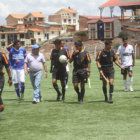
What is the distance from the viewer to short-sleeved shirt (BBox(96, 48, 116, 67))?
1162cm

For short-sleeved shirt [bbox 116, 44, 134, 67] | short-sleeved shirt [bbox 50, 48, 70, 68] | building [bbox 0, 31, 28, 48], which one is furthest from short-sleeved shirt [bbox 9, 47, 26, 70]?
building [bbox 0, 31, 28, 48]

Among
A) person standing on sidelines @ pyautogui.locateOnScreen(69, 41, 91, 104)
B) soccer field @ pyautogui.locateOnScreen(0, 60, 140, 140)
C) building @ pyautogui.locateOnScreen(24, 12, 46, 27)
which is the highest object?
building @ pyautogui.locateOnScreen(24, 12, 46, 27)

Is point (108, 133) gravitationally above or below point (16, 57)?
below

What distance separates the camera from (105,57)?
1162cm

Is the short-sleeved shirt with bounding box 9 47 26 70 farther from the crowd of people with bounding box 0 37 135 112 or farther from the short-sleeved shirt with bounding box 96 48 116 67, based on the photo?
the short-sleeved shirt with bounding box 96 48 116 67

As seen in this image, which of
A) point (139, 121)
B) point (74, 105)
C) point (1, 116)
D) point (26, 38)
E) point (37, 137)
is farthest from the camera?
point (26, 38)

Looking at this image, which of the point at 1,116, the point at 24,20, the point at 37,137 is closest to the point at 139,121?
the point at 37,137

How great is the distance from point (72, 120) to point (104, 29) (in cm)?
7469

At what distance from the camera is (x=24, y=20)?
13050 centimetres

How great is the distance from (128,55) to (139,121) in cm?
635

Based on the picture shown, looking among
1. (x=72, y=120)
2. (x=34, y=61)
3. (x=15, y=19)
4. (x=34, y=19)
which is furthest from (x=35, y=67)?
(x=15, y=19)

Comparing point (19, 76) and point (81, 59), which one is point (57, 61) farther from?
point (19, 76)

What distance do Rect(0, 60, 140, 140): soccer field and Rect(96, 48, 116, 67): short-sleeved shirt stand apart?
3.85ft

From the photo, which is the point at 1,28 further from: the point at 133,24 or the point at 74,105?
the point at 74,105
